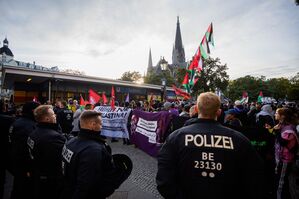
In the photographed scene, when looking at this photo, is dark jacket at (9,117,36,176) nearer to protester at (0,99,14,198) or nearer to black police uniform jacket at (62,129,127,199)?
protester at (0,99,14,198)

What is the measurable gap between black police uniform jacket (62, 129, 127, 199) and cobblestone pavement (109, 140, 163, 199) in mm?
2486

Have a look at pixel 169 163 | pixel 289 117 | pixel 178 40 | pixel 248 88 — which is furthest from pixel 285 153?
pixel 178 40

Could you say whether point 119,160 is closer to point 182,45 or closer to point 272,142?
point 272,142

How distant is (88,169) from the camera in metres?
1.88

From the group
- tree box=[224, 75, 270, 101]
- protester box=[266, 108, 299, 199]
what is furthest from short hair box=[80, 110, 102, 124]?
tree box=[224, 75, 270, 101]

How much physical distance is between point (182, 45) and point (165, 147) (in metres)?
103

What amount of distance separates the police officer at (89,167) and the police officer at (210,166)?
1.95 feet

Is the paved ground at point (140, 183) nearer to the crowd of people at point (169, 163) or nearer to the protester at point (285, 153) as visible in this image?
the crowd of people at point (169, 163)

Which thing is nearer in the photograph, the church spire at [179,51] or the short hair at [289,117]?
the short hair at [289,117]

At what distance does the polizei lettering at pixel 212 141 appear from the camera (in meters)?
1.73

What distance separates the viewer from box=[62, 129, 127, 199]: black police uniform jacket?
188 cm

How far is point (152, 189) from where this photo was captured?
464cm

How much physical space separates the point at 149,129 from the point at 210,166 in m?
6.18

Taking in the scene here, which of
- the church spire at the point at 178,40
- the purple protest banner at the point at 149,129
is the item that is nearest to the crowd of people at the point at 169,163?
the purple protest banner at the point at 149,129
